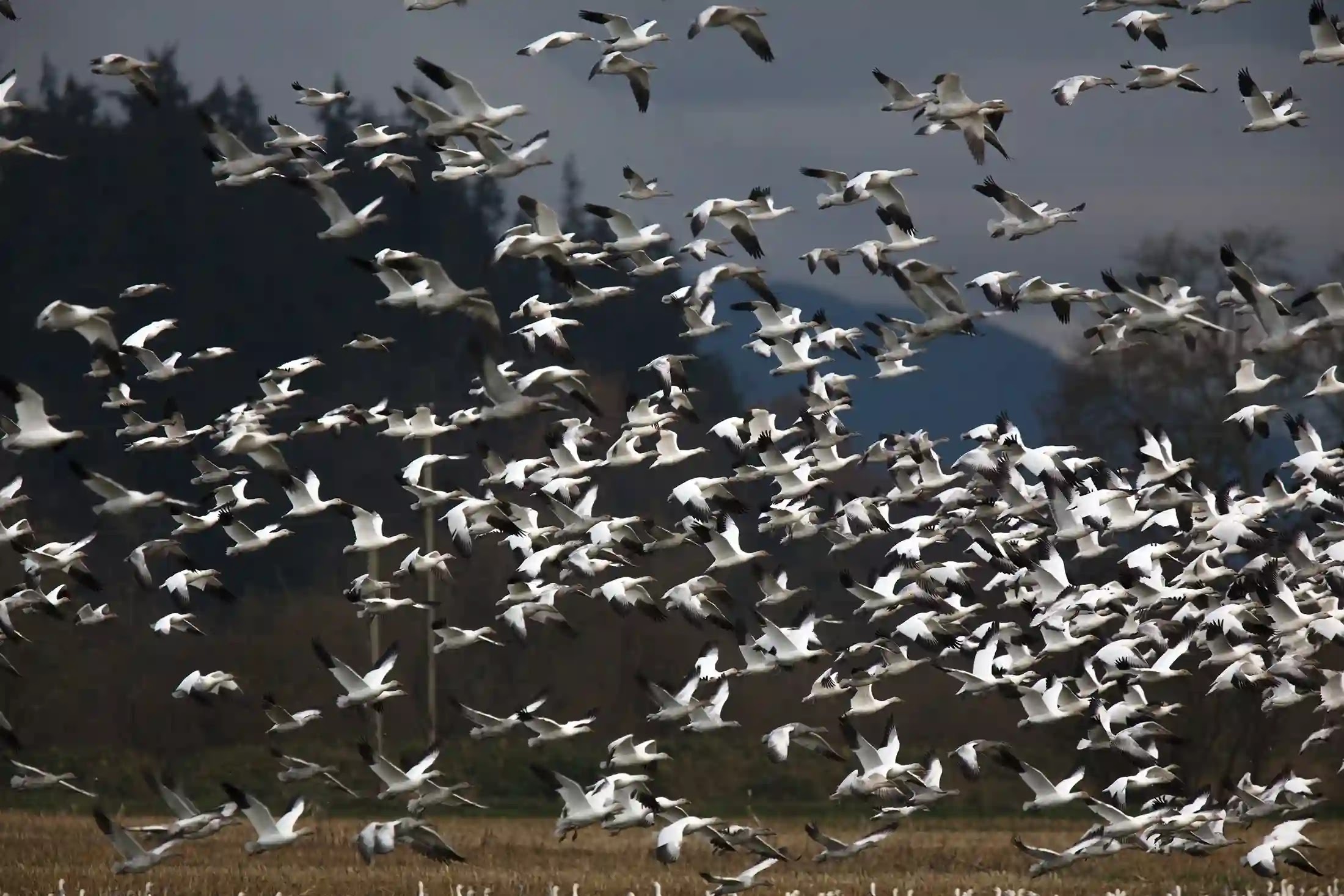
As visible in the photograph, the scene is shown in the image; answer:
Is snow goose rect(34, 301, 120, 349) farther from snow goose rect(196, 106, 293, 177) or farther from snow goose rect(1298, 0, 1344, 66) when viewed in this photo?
snow goose rect(1298, 0, 1344, 66)

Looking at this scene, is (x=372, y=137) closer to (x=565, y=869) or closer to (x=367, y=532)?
(x=367, y=532)

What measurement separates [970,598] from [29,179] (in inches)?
1358

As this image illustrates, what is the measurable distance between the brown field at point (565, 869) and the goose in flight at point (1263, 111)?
5.92m

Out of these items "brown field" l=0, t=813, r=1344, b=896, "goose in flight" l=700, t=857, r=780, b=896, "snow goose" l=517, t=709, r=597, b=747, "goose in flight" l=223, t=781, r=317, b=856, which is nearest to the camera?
"goose in flight" l=700, t=857, r=780, b=896

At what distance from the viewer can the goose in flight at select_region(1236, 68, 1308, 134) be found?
16.9m

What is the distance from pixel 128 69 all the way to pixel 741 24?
4893 millimetres

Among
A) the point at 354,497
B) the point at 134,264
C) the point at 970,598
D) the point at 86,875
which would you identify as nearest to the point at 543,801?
the point at 970,598

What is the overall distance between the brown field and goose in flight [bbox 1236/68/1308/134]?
592 centimetres

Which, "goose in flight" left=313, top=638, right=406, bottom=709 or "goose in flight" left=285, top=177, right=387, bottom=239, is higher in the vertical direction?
"goose in flight" left=285, top=177, right=387, bottom=239

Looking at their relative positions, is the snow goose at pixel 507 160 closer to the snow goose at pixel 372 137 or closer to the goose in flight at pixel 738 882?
the snow goose at pixel 372 137

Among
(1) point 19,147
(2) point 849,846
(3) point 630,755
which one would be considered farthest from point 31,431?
(2) point 849,846

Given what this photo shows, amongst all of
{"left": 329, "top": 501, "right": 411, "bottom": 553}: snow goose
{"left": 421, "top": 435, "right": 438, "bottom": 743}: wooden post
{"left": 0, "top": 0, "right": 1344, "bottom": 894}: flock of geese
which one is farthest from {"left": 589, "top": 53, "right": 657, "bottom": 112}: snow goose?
{"left": 421, "top": 435, "right": 438, "bottom": 743}: wooden post

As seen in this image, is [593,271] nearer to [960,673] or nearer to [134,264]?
[134,264]

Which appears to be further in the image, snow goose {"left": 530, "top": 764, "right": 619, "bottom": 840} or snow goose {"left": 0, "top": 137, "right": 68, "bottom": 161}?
snow goose {"left": 0, "top": 137, "right": 68, "bottom": 161}
